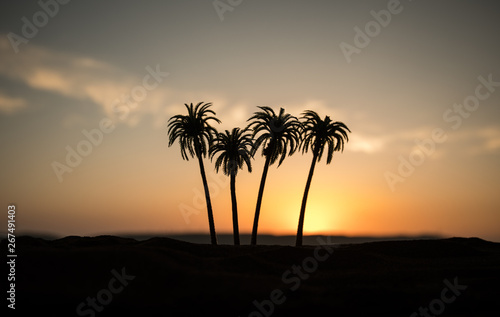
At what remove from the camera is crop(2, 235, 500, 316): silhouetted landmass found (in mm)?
9914

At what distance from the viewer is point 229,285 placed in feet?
36.7

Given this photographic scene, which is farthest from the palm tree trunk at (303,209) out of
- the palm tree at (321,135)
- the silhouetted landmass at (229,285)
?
the silhouetted landmass at (229,285)

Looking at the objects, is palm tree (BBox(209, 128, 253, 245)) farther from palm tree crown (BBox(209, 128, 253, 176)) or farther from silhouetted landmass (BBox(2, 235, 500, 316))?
silhouetted landmass (BBox(2, 235, 500, 316))

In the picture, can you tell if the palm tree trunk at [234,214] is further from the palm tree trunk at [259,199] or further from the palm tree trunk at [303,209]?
the palm tree trunk at [303,209]

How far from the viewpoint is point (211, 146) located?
35281 mm

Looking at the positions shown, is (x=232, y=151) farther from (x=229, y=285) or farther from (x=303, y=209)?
(x=229, y=285)

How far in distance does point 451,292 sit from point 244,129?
2558 centimetres

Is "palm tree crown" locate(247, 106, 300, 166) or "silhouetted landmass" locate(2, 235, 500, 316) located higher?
"palm tree crown" locate(247, 106, 300, 166)

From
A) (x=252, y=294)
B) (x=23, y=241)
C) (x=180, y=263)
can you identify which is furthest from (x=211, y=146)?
(x=252, y=294)

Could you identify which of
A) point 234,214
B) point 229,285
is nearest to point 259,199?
point 234,214

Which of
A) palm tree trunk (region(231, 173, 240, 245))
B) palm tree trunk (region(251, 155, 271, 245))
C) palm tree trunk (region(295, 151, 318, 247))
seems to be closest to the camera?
palm tree trunk (region(295, 151, 318, 247))

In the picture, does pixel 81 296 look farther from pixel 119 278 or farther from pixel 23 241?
pixel 23 241

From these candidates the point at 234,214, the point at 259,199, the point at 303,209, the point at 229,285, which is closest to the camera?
the point at 229,285

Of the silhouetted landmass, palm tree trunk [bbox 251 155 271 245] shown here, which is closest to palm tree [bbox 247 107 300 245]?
palm tree trunk [bbox 251 155 271 245]
